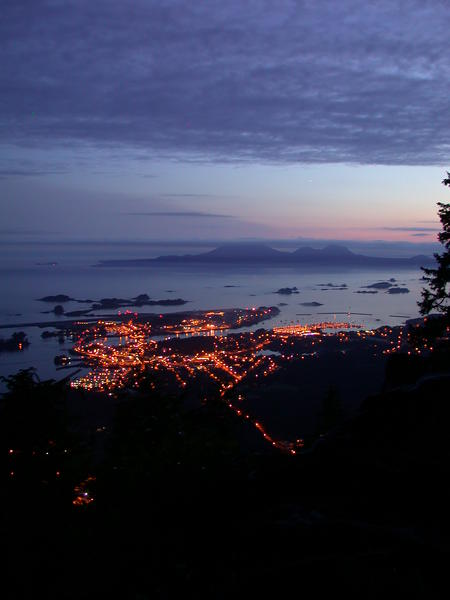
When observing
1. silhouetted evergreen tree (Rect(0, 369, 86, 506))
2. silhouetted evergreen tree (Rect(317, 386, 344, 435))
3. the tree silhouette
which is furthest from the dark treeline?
silhouetted evergreen tree (Rect(317, 386, 344, 435))

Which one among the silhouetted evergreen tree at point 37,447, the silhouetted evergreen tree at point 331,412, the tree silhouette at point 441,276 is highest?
the tree silhouette at point 441,276

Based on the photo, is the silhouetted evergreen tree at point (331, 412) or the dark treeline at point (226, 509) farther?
the silhouetted evergreen tree at point (331, 412)

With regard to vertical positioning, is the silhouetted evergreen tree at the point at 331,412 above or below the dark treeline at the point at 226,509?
below

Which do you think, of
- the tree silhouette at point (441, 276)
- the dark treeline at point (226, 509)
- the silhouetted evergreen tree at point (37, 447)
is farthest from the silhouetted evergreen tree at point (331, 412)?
the silhouetted evergreen tree at point (37, 447)

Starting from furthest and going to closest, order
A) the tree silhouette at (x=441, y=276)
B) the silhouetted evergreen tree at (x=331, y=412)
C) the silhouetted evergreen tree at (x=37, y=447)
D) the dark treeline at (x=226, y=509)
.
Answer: the silhouetted evergreen tree at (x=331, y=412), the tree silhouette at (x=441, y=276), the silhouetted evergreen tree at (x=37, y=447), the dark treeline at (x=226, y=509)

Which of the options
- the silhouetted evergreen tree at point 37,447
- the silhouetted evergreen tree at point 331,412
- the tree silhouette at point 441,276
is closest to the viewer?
the silhouetted evergreen tree at point 37,447

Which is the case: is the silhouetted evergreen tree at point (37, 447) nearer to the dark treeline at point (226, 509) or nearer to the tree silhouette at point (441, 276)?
the dark treeline at point (226, 509)

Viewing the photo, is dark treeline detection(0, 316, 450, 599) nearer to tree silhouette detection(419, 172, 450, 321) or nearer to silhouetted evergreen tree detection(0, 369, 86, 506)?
silhouetted evergreen tree detection(0, 369, 86, 506)

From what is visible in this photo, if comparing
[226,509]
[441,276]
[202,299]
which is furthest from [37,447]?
[202,299]

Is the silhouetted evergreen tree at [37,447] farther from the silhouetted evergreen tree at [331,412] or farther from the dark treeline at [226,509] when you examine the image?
the silhouetted evergreen tree at [331,412]

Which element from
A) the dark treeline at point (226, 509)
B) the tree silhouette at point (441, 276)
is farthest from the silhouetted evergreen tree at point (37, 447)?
the tree silhouette at point (441, 276)
